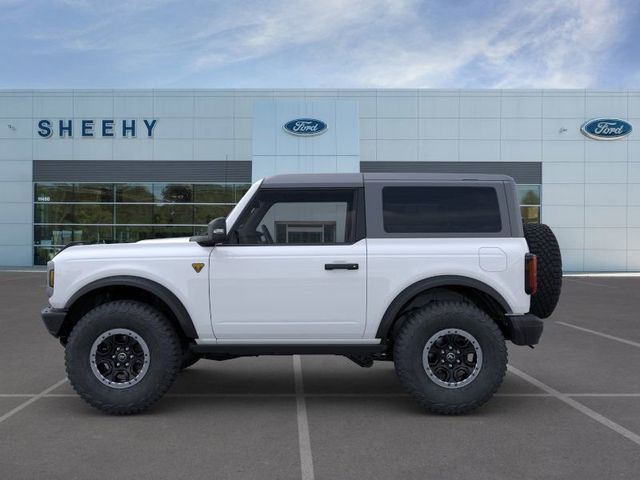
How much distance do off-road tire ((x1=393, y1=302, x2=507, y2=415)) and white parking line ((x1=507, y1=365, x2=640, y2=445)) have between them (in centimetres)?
84

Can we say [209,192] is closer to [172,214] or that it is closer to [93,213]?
[172,214]

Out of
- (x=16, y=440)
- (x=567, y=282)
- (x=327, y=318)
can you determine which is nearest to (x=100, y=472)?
(x=16, y=440)

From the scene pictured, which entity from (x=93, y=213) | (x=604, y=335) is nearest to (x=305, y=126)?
(x=93, y=213)

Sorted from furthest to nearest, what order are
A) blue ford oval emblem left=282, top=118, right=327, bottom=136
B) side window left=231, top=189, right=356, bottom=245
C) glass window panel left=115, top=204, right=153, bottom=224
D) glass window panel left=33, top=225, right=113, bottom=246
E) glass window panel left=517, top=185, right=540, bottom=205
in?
Result: glass window panel left=33, top=225, right=113, bottom=246 < glass window panel left=115, top=204, right=153, bottom=224 < glass window panel left=517, top=185, right=540, bottom=205 < blue ford oval emblem left=282, top=118, right=327, bottom=136 < side window left=231, top=189, right=356, bottom=245

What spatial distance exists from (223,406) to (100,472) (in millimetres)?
1677

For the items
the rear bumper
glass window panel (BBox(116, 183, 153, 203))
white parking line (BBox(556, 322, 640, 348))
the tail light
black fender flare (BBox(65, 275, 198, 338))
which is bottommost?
white parking line (BBox(556, 322, 640, 348))

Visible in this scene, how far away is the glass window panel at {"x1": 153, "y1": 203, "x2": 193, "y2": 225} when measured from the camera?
96.0 feet

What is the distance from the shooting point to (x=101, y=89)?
29.0 metres

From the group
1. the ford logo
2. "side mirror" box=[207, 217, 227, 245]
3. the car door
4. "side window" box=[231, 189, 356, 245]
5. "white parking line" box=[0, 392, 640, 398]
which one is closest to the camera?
"side mirror" box=[207, 217, 227, 245]

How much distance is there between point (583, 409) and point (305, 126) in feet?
75.8

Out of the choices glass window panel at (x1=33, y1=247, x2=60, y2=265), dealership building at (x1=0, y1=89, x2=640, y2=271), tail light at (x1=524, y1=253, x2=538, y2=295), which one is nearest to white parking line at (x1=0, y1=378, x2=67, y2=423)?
tail light at (x1=524, y1=253, x2=538, y2=295)

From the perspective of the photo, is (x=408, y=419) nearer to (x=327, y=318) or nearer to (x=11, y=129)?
(x=327, y=318)

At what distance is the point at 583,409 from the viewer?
5.30 metres

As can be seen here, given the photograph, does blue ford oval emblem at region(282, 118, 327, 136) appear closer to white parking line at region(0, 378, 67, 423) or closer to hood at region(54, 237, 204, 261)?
white parking line at region(0, 378, 67, 423)
